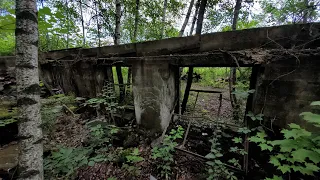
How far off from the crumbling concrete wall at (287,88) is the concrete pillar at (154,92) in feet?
5.17

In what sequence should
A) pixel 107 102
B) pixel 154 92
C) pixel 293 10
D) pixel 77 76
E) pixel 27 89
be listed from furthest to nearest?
pixel 77 76
pixel 107 102
pixel 154 92
pixel 293 10
pixel 27 89

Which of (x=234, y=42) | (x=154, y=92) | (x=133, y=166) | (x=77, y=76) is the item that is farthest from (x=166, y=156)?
(x=77, y=76)

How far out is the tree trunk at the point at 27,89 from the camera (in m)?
1.34

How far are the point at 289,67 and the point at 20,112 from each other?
10.9ft

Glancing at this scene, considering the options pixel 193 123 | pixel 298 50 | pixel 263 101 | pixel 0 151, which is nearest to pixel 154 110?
pixel 193 123

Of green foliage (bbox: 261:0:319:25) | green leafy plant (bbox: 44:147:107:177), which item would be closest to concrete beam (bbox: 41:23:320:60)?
green foliage (bbox: 261:0:319:25)

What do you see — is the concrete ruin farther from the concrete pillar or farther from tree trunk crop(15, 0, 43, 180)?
tree trunk crop(15, 0, 43, 180)

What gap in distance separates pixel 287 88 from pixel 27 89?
3223mm

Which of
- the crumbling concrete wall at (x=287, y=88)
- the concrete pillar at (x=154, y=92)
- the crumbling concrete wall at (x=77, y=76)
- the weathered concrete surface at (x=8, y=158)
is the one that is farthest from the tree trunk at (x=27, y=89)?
the crumbling concrete wall at (x=287, y=88)

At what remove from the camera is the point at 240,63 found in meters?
2.29

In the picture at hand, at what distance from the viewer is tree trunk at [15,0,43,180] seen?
134cm

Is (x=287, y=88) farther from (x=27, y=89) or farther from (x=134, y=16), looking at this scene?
(x=134, y=16)

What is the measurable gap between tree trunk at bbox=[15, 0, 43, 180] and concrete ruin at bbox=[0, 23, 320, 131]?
2002mm

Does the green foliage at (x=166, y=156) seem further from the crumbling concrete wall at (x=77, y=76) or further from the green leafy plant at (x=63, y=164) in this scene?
the crumbling concrete wall at (x=77, y=76)
